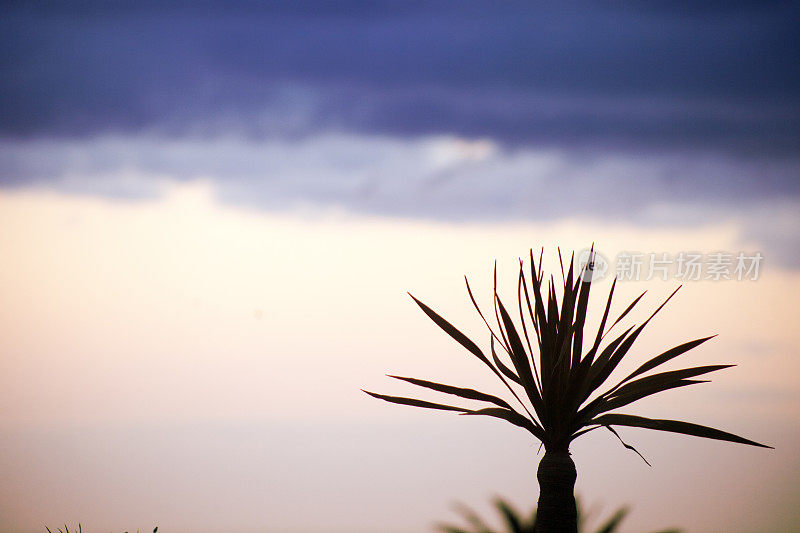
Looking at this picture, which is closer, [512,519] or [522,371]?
[522,371]

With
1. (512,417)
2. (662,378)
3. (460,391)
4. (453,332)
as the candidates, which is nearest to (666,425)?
(662,378)

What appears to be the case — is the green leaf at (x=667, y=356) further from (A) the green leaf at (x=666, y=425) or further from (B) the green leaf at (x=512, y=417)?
(B) the green leaf at (x=512, y=417)

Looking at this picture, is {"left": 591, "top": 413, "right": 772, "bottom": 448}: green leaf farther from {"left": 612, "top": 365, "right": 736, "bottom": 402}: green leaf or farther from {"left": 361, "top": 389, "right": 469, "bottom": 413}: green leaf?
{"left": 361, "top": 389, "right": 469, "bottom": 413}: green leaf

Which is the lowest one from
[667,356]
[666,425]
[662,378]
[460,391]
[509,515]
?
[509,515]

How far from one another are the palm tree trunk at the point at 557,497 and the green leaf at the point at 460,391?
0.39 m

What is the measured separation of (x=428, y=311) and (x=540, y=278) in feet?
2.09

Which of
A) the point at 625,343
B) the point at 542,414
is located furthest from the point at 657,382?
the point at 542,414

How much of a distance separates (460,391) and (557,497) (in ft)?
2.36

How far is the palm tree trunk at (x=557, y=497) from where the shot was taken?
4.37 metres

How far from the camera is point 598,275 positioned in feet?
15.9

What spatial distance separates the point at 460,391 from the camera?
4.59 metres

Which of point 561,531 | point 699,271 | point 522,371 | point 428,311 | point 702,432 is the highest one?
point 699,271

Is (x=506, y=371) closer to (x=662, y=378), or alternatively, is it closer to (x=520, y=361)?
(x=520, y=361)

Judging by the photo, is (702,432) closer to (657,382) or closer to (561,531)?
(657,382)
